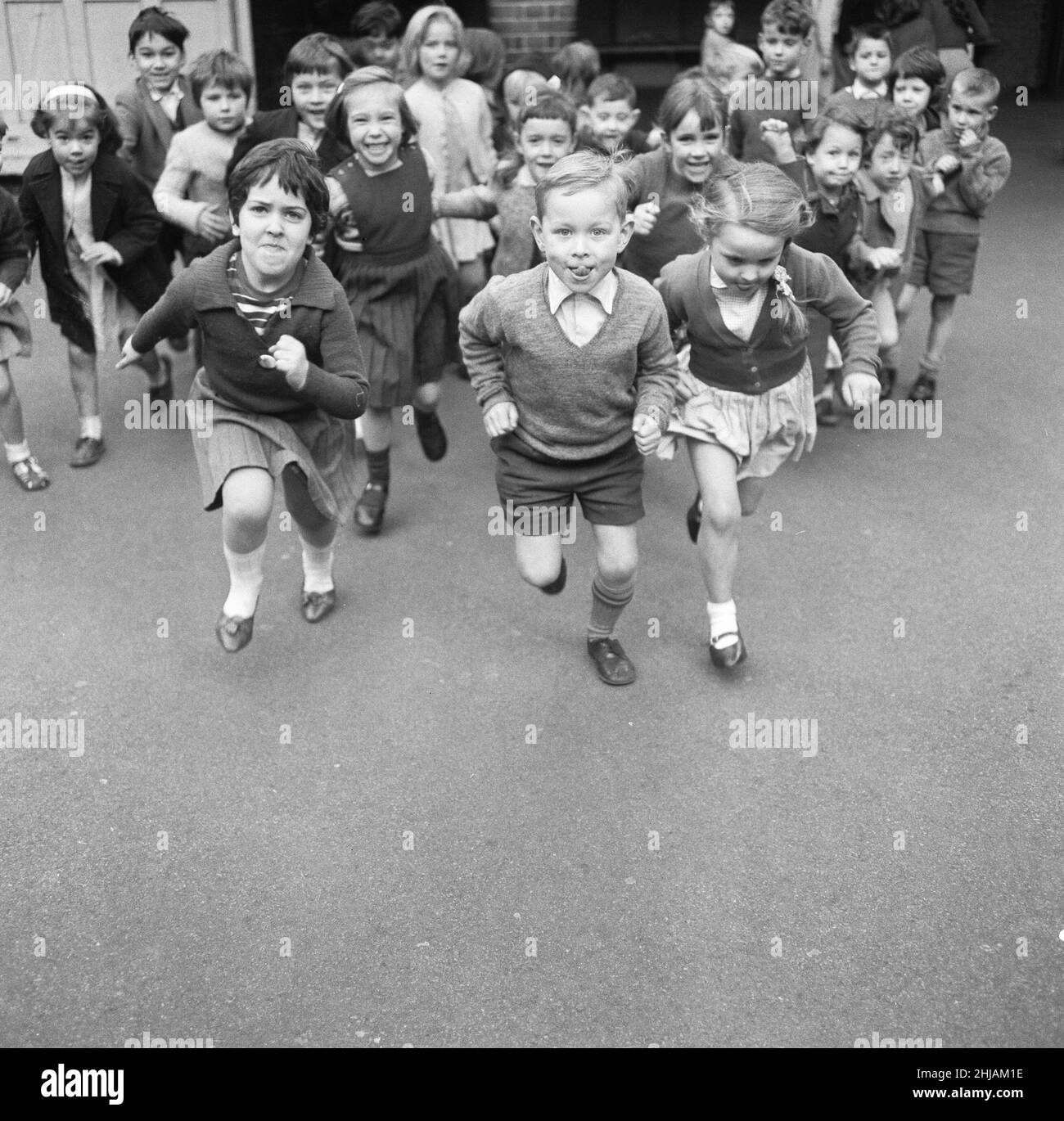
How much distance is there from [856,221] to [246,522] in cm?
312

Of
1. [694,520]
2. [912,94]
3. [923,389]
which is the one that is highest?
[912,94]

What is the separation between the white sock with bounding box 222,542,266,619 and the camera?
4430mm

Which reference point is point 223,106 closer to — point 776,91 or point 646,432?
point 776,91

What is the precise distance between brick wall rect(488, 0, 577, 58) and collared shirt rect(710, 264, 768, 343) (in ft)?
20.2

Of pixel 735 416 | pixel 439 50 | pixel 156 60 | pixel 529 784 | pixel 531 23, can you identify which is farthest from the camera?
pixel 531 23

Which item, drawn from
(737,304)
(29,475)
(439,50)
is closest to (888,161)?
(439,50)

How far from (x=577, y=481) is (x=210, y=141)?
2.82 metres

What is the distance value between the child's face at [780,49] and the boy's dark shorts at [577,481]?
3.84m

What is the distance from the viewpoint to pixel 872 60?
23.4 feet

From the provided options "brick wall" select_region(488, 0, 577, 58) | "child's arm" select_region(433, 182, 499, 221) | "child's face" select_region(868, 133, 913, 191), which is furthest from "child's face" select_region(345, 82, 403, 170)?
"brick wall" select_region(488, 0, 577, 58)

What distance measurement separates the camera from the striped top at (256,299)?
4074 millimetres

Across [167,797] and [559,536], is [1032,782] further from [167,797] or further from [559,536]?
[167,797]

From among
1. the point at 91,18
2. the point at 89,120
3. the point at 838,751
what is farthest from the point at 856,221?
the point at 91,18

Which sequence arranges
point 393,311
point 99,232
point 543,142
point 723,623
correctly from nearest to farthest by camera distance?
point 723,623 < point 393,311 < point 543,142 < point 99,232
